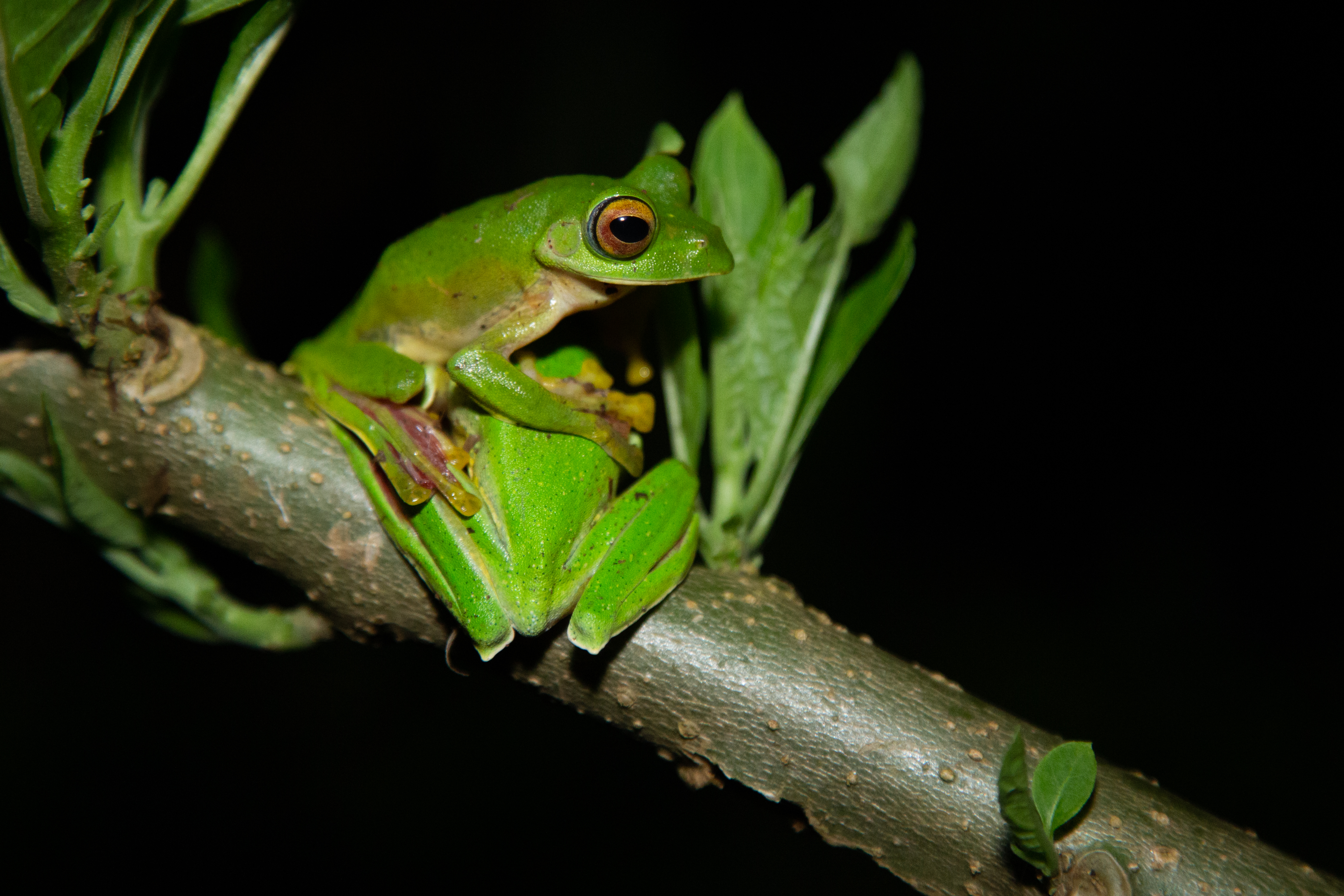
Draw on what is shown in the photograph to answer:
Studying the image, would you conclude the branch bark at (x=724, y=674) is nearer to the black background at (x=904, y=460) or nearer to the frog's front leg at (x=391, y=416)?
the frog's front leg at (x=391, y=416)

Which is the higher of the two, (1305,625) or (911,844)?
(1305,625)

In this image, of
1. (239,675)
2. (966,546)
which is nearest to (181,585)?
(239,675)

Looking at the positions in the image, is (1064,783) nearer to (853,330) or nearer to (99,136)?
(853,330)

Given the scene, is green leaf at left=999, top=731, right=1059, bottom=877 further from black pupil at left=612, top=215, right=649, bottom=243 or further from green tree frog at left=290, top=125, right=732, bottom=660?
black pupil at left=612, top=215, right=649, bottom=243

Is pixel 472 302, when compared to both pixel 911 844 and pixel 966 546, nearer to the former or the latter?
pixel 911 844

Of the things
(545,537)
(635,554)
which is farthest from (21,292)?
(635,554)

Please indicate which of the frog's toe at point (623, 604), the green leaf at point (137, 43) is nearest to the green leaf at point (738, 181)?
the frog's toe at point (623, 604)

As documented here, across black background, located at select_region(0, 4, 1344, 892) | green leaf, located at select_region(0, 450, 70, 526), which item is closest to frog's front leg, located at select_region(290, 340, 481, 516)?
green leaf, located at select_region(0, 450, 70, 526)
